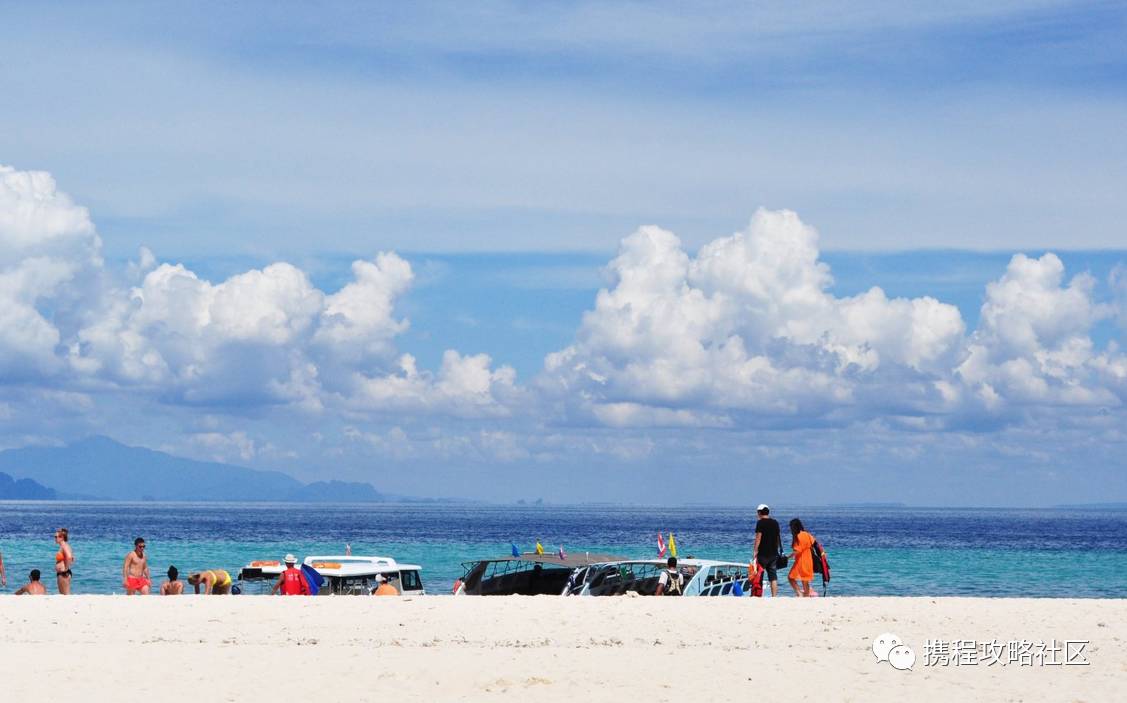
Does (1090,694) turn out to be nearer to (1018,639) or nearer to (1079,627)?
(1018,639)

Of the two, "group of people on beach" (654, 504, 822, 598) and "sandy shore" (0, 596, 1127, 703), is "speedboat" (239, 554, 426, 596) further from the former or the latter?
"group of people on beach" (654, 504, 822, 598)

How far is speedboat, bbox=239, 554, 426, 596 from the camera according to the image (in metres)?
28.6

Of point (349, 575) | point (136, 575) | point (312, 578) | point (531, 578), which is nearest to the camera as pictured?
point (136, 575)

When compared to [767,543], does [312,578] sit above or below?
below

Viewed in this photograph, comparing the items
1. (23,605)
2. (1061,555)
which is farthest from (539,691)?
(1061,555)

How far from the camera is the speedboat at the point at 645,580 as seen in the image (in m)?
27.9

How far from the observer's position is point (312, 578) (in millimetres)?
28016

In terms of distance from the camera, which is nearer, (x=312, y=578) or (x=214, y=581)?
(x=312, y=578)

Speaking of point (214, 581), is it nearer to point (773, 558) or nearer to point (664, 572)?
point (664, 572)

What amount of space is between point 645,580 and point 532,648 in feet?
33.7

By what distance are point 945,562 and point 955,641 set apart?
53.5 meters

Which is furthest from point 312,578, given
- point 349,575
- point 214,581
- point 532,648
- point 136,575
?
Result: point 532,648

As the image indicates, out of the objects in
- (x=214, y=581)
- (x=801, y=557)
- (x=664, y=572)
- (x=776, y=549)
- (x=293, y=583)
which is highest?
(x=776, y=549)

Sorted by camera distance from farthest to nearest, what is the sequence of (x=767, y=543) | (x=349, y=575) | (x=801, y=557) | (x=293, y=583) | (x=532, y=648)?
(x=349, y=575), (x=293, y=583), (x=801, y=557), (x=767, y=543), (x=532, y=648)
